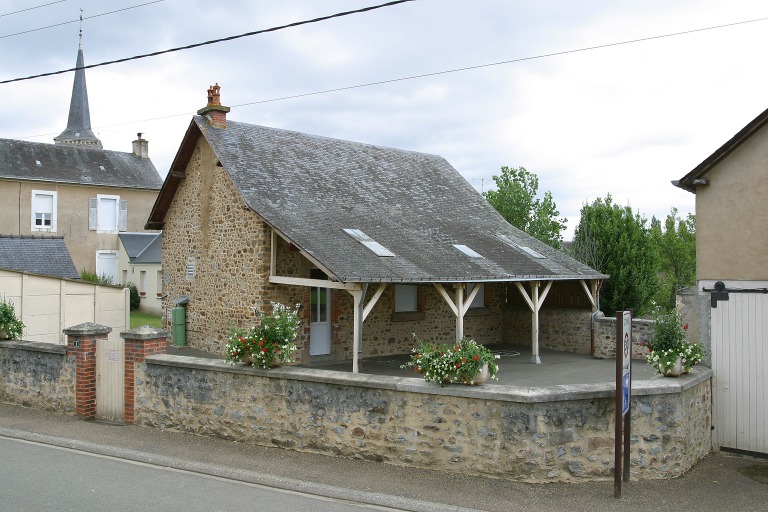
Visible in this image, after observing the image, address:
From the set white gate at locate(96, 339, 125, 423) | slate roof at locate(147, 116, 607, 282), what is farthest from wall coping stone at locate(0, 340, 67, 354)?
slate roof at locate(147, 116, 607, 282)

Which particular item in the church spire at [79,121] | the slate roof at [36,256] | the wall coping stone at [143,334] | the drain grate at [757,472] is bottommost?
the drain grate at [757,472]

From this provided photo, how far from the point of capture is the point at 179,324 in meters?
16.4

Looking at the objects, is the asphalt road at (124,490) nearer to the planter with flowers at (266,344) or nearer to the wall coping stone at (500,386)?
the wall coping stone at (500,386)

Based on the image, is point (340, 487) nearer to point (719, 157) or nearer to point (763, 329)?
point (763, 329)

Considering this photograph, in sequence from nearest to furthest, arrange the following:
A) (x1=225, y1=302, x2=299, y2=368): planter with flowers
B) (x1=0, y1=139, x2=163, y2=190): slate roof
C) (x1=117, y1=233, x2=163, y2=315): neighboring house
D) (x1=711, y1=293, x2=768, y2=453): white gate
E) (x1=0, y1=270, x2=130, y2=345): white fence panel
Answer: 1. (x1=711, y1=293, x2=768, y2=453): white gate
2. (x1=225, y1=302, x2=299, y2=368): planter with flowers
3. (x1=0, y1=270, x2=130, y2=345): white fence panel
4. (x1=117, y1=233, x2=163, y2=315): neighboring house
5. (x1=0, y1=139, x2=163, y2=190): slate roof

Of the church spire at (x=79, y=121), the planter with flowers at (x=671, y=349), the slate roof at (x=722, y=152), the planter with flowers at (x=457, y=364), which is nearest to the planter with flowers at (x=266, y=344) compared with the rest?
the planter with flowers at (x=457, y=364)

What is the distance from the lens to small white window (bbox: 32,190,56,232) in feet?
88.8

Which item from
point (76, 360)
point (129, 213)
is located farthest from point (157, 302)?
point (76, 360)

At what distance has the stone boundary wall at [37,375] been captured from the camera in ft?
31.9

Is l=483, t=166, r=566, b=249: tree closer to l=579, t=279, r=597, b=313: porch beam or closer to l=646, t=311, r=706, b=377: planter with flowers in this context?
l=579, t=279, r=597, b=313: porch beam

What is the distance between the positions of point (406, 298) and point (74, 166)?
1879cm

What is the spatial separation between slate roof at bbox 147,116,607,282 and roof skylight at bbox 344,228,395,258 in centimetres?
13

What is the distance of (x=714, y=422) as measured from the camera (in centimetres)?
761

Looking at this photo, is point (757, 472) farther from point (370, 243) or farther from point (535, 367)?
point (370, 243)
